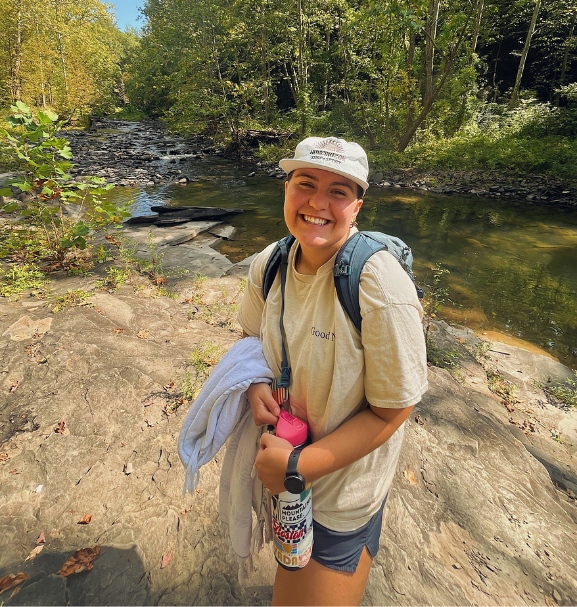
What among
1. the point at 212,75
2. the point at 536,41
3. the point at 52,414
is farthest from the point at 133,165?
the point at 536,41

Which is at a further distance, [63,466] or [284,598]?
[63,466]

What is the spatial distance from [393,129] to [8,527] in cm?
1959

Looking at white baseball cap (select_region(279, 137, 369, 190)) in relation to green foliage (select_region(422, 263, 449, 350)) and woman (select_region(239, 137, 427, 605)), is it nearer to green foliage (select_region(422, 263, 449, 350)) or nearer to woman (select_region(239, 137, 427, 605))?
woman (select_region(239, 137, 427, 605))

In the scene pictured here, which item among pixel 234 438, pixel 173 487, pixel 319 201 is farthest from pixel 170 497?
pixel 319 201

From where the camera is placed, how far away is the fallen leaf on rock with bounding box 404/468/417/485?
259 cm

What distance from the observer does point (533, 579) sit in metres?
2.08

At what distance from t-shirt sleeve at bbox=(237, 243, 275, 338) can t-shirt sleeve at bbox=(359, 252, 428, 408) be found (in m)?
0.50

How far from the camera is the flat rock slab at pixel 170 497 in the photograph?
1979 mm

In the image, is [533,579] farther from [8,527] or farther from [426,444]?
[8,527]

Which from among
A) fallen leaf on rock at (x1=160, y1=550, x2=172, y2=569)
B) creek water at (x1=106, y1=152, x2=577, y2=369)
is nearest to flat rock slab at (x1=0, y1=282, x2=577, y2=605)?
fallen leaf on rock at (x1=160, y1=550, x2=172, y2=569)

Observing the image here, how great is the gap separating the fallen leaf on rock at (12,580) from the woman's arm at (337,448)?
1.79 meters

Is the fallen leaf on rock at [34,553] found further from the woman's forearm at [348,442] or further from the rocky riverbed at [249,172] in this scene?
the rocky riverbed at [249,172]

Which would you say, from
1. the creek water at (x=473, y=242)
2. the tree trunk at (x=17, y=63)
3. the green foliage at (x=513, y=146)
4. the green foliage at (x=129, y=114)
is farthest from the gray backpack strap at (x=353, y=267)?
the green foliage at (x=129, y=114)

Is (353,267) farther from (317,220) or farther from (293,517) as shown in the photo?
(293,517)
